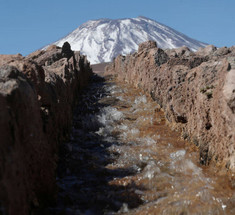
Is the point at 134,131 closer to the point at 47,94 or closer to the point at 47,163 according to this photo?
the point at 47,94

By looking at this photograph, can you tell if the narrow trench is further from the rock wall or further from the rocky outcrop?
the rock wall

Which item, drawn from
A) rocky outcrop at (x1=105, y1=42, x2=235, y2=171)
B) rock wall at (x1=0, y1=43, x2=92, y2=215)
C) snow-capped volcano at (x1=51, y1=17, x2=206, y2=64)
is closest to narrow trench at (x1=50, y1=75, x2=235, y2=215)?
rocky outcrop at (x1=105, y1=42, x2=235, y2=171)

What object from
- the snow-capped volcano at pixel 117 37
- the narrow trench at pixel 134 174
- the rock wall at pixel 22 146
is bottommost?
the narrow trench at pixel 134 174

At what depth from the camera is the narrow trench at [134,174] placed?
407 cm

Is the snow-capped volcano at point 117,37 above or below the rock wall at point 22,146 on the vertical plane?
above

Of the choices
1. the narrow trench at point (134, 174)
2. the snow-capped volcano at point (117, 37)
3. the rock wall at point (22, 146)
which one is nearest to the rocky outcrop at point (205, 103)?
the narrow trench at point (134, 174)

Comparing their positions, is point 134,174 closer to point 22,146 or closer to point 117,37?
point 22,146

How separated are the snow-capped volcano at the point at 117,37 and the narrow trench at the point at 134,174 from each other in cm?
11620

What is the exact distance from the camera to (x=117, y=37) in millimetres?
144875

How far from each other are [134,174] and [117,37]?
470 feet

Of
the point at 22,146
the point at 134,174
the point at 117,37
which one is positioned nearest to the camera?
the point at 22,146

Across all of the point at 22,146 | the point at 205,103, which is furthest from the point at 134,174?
the point at 22,146

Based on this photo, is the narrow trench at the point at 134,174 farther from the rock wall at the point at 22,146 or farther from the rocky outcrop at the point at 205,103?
the rock wall at the point at 22,146

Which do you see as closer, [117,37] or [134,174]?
[134,174]
